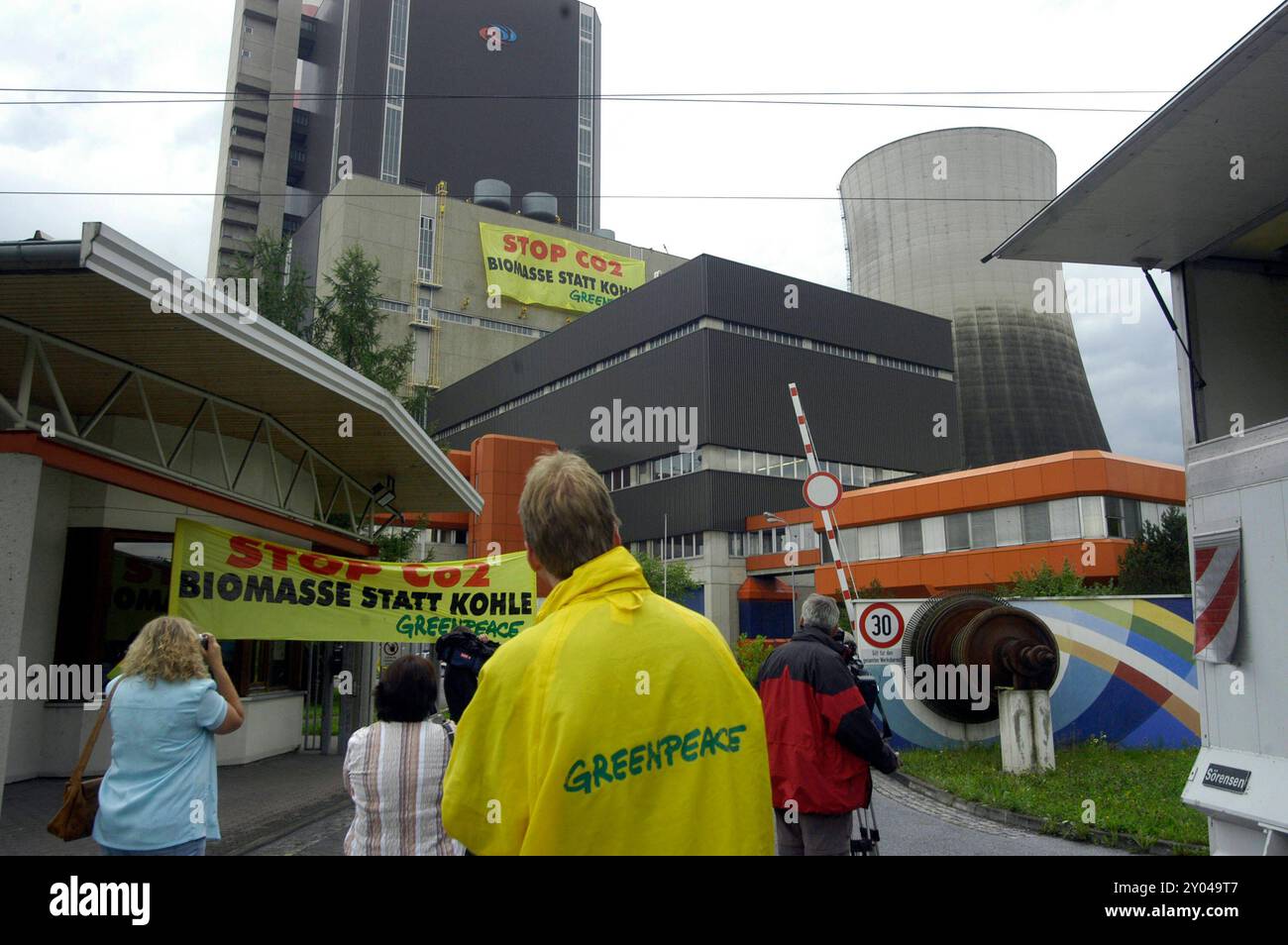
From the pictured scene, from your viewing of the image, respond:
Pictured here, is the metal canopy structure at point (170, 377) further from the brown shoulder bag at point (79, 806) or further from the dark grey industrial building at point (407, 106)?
the dark grey industrial building at point (407, 106)

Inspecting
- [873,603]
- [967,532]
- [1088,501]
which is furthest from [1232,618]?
[967,532]

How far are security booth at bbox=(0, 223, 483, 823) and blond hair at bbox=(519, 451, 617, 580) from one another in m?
5.17

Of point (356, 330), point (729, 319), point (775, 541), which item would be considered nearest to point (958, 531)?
point (775, 541)

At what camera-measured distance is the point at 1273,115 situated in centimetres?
409

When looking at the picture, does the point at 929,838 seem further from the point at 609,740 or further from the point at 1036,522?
the point at 1036,522

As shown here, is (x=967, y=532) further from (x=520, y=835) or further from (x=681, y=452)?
(x=520, y=835)

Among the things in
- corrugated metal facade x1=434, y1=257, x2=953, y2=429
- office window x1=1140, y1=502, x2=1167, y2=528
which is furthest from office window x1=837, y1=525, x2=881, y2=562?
corrugated metal facade x1=434, y1=257, x2=953, y2=429

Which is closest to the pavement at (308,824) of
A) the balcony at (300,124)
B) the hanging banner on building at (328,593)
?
the hanging banner on building at (328,593)

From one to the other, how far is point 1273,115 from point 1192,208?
711 millimetres

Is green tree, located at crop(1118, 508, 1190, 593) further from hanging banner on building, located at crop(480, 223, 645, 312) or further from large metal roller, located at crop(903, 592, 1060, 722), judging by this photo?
hanging banner on building, located at crop(480, 223, 645, 312)

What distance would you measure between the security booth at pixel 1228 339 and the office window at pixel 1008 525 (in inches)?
1252

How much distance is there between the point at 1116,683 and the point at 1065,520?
23.3 m

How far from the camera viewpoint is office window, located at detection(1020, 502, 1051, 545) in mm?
33906

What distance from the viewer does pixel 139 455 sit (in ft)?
35.3
